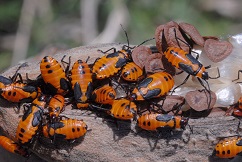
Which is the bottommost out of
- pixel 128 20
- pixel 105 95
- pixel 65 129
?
pixel 65 129

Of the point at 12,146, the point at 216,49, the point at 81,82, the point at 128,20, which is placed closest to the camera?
the point at 81,82

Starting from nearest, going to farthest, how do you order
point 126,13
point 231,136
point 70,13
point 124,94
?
point 231,136 < point 124,94 < point 126,13 < point 70,13

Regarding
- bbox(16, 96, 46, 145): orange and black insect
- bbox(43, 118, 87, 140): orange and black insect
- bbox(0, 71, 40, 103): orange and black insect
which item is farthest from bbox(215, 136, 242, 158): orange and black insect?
bbox(0, 71, 40, 103): orange and black insect

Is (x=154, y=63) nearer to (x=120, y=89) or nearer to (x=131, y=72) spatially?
(x=131, y=72)

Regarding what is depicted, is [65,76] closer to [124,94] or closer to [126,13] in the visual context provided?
[124,94]

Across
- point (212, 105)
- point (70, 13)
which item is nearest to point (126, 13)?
point (70, 13)

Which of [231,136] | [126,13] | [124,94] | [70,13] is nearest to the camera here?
[231,136]

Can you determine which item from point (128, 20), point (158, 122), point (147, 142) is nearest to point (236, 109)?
point (158, 122)
